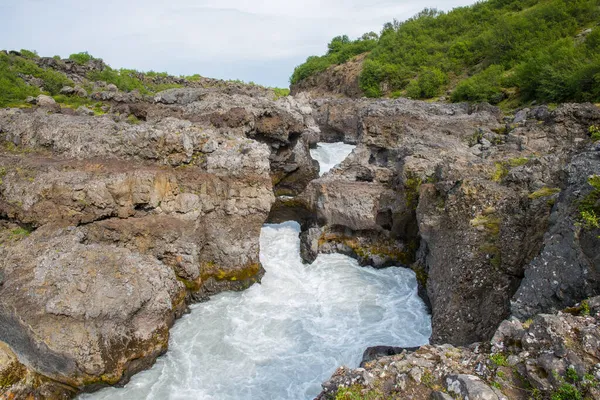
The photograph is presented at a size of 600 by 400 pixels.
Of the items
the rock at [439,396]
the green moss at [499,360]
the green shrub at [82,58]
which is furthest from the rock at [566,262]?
the green shrub at [82,58]

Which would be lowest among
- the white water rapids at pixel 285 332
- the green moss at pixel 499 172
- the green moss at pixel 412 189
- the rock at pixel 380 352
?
the white water rapids at pixel 285 332

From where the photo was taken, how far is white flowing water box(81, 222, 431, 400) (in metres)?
12.1

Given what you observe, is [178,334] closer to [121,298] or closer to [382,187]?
[121,298]

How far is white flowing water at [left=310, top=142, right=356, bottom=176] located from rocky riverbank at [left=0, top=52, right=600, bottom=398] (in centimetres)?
882

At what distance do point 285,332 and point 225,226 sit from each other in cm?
551

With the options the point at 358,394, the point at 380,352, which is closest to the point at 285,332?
the point at 380,352

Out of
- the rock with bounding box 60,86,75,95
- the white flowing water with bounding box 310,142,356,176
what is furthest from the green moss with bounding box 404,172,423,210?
the rock with bounding box 60,86,75,95

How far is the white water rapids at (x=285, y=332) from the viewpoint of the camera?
477 inches

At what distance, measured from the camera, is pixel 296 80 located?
288ft

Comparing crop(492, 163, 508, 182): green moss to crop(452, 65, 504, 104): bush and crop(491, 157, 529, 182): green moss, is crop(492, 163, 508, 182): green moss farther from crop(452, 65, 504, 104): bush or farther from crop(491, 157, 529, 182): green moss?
crop(452, 65, 504, 104): bush

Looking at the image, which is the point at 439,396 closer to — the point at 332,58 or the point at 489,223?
the point at 489,223

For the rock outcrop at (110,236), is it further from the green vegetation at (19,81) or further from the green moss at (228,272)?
the green vegetation at (19,81)

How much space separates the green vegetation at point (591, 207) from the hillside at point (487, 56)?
27.3 meters

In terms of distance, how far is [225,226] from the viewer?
56.6 feet
